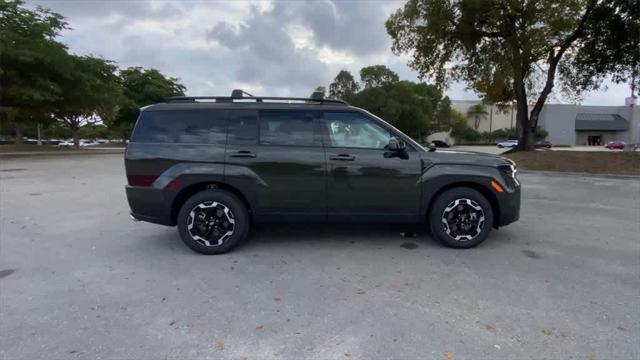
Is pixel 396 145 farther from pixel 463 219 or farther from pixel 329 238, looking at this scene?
pixel 329 238

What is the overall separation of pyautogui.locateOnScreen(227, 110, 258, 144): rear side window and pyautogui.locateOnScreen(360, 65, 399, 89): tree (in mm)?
48687

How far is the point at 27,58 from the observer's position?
20.0 metres

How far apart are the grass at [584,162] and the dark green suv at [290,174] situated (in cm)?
1303

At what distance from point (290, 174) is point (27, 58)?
22.9 m

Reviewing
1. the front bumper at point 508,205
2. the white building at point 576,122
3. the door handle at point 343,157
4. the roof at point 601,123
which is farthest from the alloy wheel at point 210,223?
the roof at point 601,123

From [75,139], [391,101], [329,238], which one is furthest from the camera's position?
[391,101]

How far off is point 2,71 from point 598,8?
1193 inches

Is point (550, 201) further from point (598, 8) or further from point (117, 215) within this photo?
point (598, 8)

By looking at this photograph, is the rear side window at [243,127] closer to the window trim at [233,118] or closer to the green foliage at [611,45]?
the window trim at [233,118]

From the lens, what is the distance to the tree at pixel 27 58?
811 inches

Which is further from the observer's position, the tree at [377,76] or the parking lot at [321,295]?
the tree at [377,76]

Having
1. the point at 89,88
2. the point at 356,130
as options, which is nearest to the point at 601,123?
the point at 89,88

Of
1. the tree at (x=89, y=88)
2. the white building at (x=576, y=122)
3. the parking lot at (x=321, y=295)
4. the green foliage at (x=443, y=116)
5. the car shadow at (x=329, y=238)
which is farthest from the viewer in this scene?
the white building at (x=576, y=122)

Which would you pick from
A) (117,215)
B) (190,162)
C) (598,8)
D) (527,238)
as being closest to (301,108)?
(190,162)
